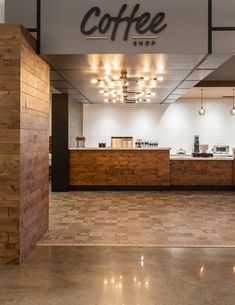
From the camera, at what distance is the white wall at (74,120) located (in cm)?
1077

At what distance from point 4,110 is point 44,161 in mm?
1505

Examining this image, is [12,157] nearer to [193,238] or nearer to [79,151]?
[193,238]

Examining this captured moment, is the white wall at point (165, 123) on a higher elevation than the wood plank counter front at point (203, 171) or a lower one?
higher

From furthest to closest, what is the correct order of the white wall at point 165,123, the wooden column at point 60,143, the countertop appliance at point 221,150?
the white wall at point 165,123, the countertop appliance at point 221,150, the wooden column at point 60,143

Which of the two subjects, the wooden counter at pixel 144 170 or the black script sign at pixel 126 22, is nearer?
the black script sign at pixel 126 22

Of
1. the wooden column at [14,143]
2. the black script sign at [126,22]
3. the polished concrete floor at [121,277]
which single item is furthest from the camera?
the black script sign at [126,22]

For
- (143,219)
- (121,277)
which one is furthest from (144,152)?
(121,277)

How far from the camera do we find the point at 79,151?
34.2ft

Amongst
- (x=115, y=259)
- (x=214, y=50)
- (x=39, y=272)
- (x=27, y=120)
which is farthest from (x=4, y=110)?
(x=214, y=50)

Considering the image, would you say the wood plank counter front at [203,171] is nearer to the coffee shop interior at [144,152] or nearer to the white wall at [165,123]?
the coffee shop interior at [144,152]

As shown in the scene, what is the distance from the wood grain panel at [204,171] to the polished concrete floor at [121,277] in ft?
18.9

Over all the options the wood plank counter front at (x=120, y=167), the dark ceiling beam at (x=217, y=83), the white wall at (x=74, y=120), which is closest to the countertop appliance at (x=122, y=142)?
the white wall at (x=74, y=120)

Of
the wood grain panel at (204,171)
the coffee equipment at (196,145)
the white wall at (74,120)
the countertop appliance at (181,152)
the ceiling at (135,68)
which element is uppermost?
the ceiling at (135,68)

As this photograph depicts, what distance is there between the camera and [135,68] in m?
6.65
